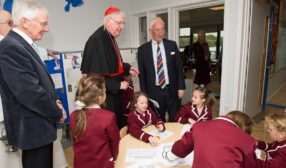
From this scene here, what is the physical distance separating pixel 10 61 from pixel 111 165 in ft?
2.67

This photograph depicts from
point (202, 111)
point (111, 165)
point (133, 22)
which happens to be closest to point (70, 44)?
point (133, 22)

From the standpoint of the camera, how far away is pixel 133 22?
4.25 meters

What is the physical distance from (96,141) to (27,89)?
1.58 feet

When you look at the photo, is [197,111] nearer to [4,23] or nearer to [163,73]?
[163,73]

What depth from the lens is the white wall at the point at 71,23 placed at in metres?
3.04

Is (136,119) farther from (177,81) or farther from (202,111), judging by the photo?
(177,81)

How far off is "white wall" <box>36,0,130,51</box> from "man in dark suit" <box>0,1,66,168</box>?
5.95 ft

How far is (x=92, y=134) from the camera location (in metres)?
1.20

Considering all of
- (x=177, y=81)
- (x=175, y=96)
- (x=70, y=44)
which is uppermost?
(x=70, y=44)

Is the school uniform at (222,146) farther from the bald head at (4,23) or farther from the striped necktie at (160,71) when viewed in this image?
the bald head at (4,23)

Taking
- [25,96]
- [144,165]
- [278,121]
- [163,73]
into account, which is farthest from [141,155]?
[163,73]

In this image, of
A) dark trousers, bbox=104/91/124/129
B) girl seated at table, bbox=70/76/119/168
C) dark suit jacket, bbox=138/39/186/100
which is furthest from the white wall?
girl seated at table, bbox=70/76/119/168

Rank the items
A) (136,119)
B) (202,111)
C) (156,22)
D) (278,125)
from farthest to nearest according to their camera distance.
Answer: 1. (156,22)
2. (202,111)
3. (136,119)
4. (278,125)

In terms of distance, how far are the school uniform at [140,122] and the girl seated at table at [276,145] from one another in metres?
0.76
